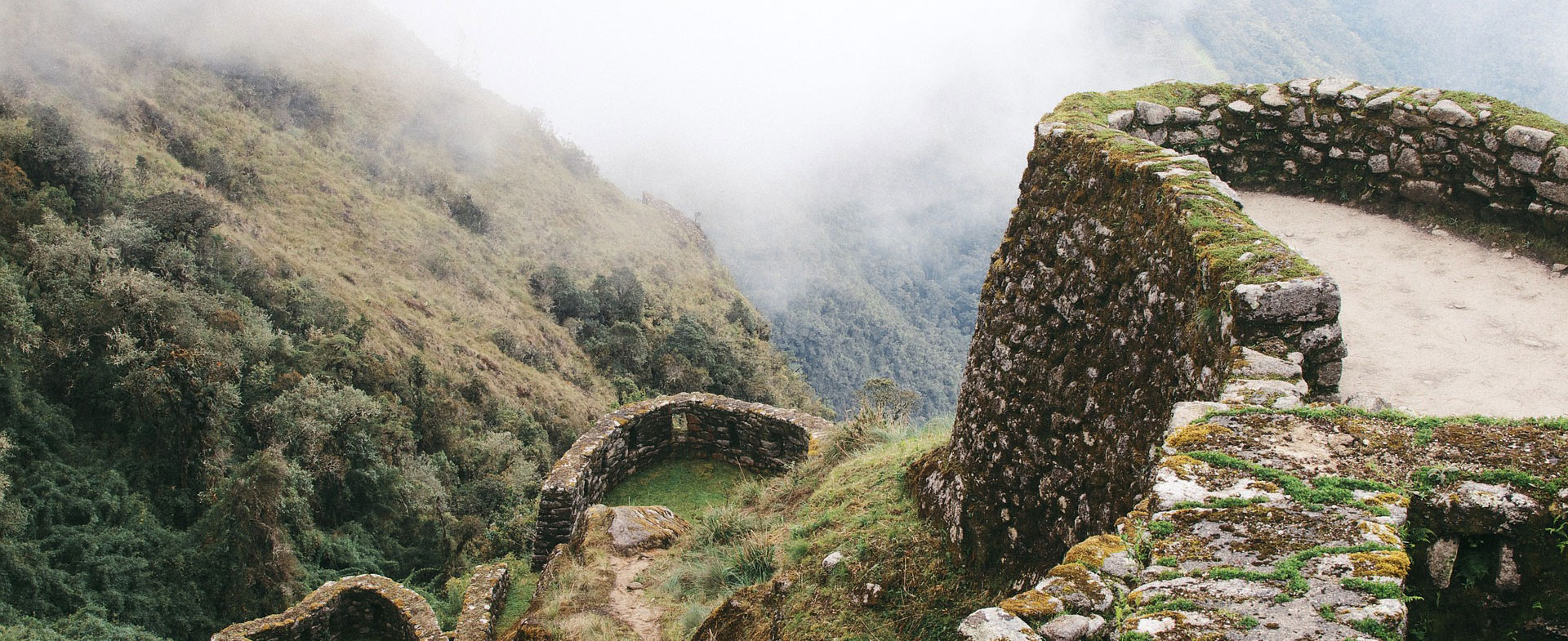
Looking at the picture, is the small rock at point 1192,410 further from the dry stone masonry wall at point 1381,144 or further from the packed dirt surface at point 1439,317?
the dry stone masonry wall at point 1381,144

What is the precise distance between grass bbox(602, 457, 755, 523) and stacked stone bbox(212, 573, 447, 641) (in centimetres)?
291

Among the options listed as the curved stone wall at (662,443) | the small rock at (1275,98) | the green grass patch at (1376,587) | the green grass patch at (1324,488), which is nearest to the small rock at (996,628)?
the green grass patch at (1376,587)

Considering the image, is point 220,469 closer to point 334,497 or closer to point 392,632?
point 334,497

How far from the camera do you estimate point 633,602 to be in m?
8.60

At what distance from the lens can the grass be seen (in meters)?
12.8

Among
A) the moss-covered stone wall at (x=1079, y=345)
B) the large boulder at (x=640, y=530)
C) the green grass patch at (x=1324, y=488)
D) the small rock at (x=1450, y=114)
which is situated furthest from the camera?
the large boulder at (x=640, y=530)

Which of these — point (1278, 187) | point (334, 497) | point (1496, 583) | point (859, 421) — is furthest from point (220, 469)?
point (1496, 583)

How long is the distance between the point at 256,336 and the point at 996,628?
21.1m

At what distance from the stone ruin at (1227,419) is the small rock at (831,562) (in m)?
0.78

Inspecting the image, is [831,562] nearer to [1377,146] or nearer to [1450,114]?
[1377,146]

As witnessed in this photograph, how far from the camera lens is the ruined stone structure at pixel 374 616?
10.3m

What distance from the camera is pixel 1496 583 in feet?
8.86

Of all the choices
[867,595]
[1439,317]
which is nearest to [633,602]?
[867,595]

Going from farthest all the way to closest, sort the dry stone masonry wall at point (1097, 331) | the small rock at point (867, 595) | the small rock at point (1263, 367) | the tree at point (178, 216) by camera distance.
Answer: the tree at point (178, 216) < the small rock at point (867, 595) < the dry stone masonry wall at point (1097, 331) < the small rock at point (1263, 367)
